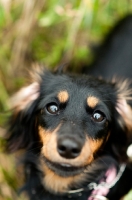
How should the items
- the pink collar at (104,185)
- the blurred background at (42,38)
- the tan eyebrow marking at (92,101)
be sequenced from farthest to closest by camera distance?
the blurred background at (42,38), the pink collar at (104,185), the tan eyebrow marking at (92,101)

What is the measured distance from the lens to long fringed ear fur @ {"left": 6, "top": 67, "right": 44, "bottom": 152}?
3113 millimetres

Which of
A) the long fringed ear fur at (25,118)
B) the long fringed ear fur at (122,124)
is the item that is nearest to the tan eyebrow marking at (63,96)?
the long fringed ear fur at (25,118)

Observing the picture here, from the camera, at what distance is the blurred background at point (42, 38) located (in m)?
4.26

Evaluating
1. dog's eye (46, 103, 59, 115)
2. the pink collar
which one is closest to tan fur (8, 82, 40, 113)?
dog's eye (46, 103, 59, 115)

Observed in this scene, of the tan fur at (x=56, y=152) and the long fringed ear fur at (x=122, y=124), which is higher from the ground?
the long fringed ear fur at (x=122, y=124)

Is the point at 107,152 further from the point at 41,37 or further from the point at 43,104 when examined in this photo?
the point at 41,37

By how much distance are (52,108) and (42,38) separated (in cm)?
192

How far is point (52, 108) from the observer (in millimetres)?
2867

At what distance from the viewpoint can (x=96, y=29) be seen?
4.37 m

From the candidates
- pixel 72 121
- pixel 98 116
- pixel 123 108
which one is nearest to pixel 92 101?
pixel 98 116

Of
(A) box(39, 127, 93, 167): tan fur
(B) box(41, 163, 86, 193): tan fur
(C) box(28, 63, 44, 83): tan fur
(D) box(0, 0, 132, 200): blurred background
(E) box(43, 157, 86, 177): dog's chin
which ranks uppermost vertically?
(D) box(0, 0, 132, 200): blurred background

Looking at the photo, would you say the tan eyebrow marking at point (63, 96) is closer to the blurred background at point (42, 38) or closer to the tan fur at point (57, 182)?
the tan fur at point (57, 182)

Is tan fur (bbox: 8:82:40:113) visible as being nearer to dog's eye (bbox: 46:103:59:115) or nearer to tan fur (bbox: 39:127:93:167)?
dog's eye (bbox: 46:103:59:115)

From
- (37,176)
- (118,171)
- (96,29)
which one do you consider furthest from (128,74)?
(37,176)
